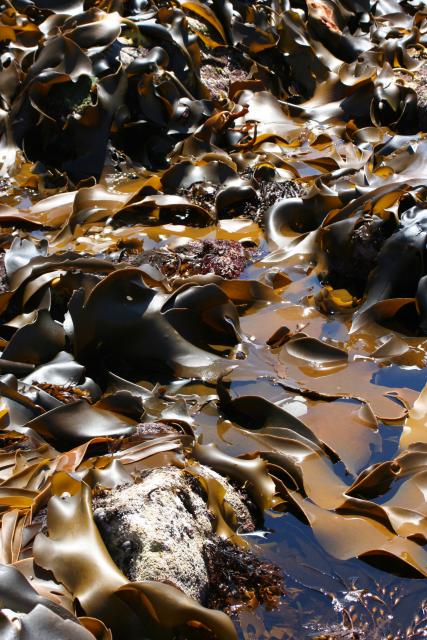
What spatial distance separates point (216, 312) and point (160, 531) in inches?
44.8

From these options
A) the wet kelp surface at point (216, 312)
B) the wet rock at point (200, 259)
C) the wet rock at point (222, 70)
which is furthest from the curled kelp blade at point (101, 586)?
the wet rock at point (222, 70)

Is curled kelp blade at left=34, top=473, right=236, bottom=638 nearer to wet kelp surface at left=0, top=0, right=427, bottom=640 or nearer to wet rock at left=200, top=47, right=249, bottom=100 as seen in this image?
wet kelp surface at left=0, top=0, right=427, bottom=640

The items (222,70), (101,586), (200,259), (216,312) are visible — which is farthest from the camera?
(222,70)

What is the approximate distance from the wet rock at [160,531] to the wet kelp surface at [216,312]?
0.13 ft

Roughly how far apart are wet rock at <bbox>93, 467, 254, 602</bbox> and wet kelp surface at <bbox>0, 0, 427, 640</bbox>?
0.13 feet

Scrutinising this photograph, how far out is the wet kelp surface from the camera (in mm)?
1635

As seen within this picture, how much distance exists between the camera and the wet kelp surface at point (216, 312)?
1.63 m

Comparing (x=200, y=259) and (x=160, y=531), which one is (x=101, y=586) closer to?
(x=160, y=531)

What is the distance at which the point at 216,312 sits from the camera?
2.63 metres

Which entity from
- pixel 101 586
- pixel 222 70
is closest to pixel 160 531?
pixel 101 586

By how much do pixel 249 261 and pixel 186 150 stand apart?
3.67 ft

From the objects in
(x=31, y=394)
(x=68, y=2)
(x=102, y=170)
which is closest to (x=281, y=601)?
(x=31, y=394)

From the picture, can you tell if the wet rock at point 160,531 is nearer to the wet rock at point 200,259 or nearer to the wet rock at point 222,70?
the wet rock at point 200,259

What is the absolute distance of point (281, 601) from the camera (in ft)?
5.38
